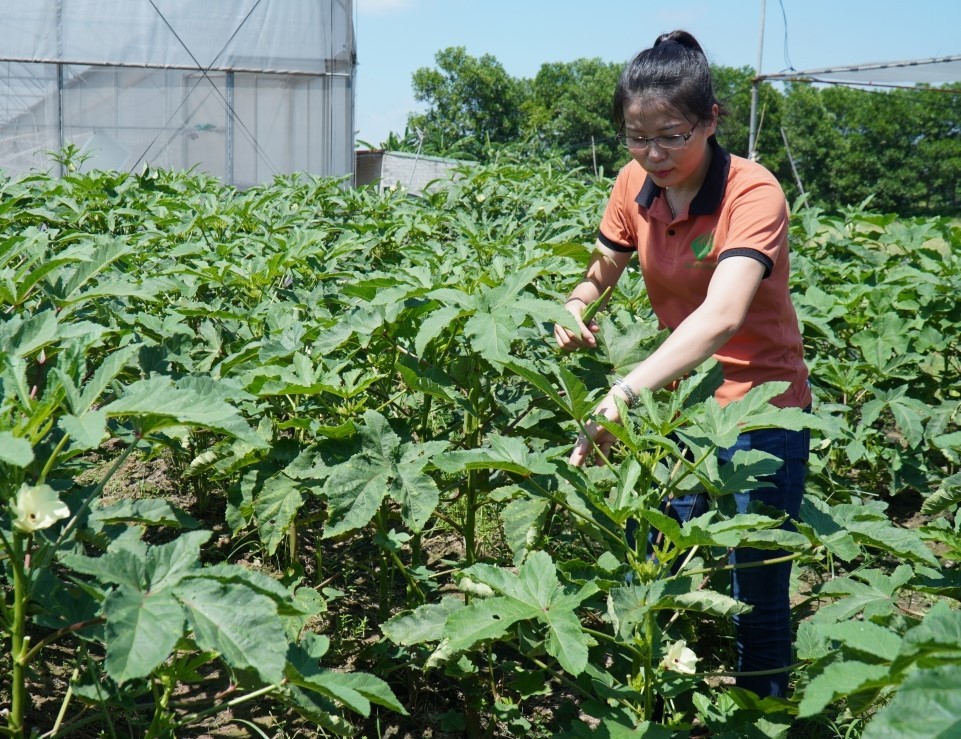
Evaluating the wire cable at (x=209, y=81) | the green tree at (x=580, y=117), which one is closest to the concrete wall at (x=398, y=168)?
the wire cable at (x=209, y=81)

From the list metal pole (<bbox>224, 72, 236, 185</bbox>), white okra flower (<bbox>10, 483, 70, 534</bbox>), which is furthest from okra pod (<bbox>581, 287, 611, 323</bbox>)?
metal pole (<bbox>224, 72, 236, 185</bbox>)

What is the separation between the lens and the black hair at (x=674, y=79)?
216cm

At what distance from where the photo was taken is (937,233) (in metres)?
4.89

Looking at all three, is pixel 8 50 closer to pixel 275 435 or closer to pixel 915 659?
A: pixel 275 435

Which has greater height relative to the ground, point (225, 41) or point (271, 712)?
point (225, 41)

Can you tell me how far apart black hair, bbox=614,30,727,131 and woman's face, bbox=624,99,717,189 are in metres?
0.02

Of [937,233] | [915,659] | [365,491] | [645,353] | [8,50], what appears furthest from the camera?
[8,50]

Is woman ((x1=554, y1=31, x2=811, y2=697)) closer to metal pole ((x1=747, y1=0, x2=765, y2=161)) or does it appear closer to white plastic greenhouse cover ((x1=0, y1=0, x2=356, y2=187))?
metal pole ((x1=747, y1=0, x2=765, y2=161))

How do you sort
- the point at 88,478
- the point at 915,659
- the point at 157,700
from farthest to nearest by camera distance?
1. the point at 88,478
2. the point at 157,700
3. the point at 915,659

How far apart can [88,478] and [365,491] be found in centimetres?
192

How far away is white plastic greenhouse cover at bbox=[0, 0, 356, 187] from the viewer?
1459 centimetres

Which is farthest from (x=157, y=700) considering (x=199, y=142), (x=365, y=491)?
(x=199, y=142)

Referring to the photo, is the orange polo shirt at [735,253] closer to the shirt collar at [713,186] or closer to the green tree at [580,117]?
the shirt collar at [713,186]

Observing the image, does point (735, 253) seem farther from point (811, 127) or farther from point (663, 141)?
point (811, 127)
